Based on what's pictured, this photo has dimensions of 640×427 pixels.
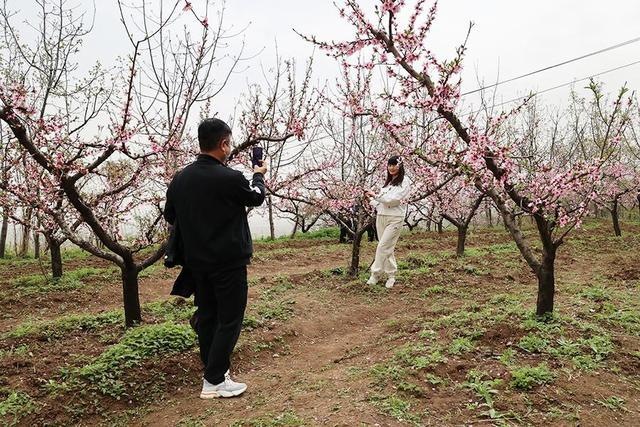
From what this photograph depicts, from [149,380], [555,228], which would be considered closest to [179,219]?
[149,380]

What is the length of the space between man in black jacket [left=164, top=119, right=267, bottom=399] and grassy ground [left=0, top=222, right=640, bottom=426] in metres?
0.59

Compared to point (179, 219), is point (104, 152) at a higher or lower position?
higher

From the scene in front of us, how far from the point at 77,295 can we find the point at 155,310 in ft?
9.66

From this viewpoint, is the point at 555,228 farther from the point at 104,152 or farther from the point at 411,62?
the point at 104,152

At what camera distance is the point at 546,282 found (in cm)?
469

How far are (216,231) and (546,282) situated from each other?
3.34 m

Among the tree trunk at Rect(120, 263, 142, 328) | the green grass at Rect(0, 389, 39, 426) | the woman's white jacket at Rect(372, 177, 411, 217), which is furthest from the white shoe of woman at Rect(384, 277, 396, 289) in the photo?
the green grass at Rect(0, 389, 39, 426)

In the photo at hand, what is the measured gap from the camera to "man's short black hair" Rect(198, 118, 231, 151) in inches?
138

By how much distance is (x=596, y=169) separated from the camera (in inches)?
162

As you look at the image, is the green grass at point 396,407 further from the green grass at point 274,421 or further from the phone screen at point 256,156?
the phone screen at point 256,156

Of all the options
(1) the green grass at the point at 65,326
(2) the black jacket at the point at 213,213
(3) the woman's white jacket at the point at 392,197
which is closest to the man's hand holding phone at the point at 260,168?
(2) the black jacket at the point at 213,213

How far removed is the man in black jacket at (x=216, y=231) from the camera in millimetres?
3402

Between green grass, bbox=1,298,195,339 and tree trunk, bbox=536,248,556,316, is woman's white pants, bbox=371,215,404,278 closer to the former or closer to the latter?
tree trunk, bbox=536,248,556,316

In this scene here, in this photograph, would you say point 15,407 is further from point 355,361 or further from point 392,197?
point 392,197
